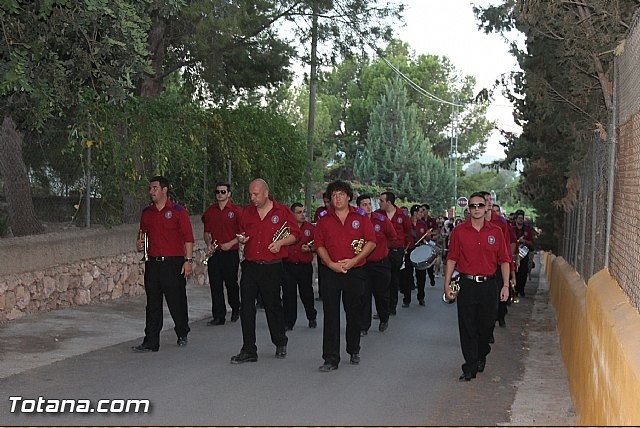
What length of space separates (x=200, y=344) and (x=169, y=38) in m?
12.0

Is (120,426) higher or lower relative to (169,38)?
lower

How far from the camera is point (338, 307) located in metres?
11.6

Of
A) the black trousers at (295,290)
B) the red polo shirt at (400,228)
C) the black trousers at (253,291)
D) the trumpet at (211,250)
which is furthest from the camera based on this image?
the red polo shirt at (400,228)

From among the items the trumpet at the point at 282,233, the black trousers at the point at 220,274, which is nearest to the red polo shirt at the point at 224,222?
the black trousers at the point at 220,274

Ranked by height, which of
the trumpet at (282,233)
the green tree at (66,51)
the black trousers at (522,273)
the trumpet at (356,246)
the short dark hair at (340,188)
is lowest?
the black trousers at (522,273)

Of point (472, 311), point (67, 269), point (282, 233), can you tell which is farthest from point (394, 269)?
point (472, 311)

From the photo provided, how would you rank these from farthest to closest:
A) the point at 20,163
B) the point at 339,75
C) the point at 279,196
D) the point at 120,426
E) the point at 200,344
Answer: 1. the point at 339,75
2. the point at 279,196
3. the point at 20,163
4. the point at 200,344
5. the point at 120,426

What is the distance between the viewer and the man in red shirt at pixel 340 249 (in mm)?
11539

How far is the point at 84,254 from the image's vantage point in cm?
1698

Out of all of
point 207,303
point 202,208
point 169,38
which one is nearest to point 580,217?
point 207,303

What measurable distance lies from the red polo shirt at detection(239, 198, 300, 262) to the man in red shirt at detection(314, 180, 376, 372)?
0.44 m

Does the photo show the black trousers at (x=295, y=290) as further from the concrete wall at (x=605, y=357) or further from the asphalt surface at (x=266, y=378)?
the concrete wall at (x=605, y=357)

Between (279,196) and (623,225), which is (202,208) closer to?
(279,196)

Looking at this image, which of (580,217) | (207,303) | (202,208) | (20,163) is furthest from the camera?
(202,208)
